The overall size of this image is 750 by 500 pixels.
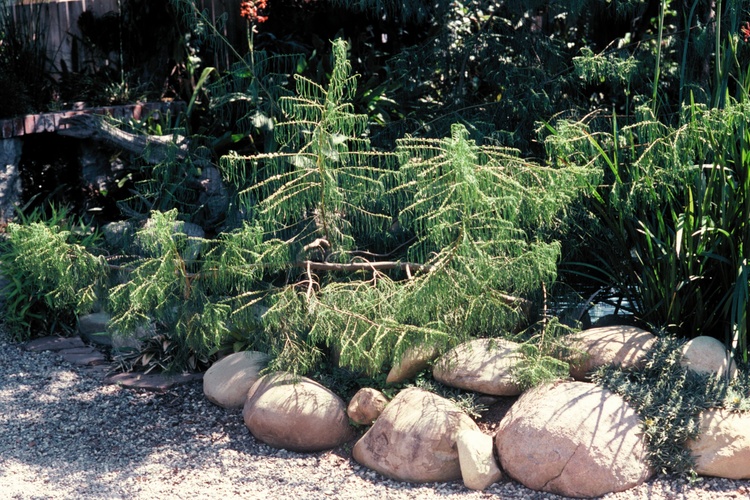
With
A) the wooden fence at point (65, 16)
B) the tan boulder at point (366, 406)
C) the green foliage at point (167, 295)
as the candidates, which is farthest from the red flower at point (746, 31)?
the wooden fence at point (65, 16)

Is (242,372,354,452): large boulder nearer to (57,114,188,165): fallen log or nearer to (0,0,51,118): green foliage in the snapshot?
(57,114,188,165): fallen log

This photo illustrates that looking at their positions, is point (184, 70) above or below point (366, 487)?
above

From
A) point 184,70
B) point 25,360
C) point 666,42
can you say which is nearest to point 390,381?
point 25,360

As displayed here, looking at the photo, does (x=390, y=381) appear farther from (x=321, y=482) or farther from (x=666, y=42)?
(x=666, y=42)

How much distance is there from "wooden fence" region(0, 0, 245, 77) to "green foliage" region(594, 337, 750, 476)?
172 inches

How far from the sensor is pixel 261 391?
12.0ft

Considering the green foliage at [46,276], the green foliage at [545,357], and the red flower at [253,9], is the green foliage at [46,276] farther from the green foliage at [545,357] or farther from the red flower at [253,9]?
the green foliage at [545,357]

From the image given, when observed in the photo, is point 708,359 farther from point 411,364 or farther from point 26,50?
point 26,50

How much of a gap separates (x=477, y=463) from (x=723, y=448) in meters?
0.90

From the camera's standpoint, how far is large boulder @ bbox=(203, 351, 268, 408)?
12.6 ft

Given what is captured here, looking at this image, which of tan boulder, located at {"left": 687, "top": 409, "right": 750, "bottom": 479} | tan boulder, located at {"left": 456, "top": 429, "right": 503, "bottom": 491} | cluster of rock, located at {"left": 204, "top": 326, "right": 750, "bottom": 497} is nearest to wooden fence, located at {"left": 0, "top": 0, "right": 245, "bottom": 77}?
cluster of rock, located at {"left": 204, "top": 326, "right": 750, "bottom": 497}

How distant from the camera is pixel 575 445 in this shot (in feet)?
10.1

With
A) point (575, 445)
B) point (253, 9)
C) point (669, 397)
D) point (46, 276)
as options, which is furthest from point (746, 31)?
point (46, 276)

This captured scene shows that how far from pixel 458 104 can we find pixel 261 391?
217cm
